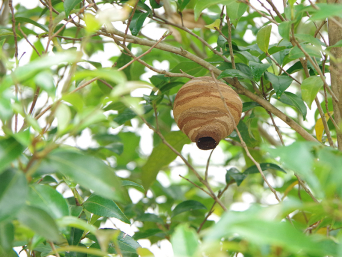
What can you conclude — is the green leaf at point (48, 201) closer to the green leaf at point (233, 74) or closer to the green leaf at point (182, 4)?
the green leaf at point (233, 74)

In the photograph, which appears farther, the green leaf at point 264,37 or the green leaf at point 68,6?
the green leaf at point 264,37

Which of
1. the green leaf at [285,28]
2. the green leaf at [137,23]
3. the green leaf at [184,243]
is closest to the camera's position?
the green leaf at [184,243]

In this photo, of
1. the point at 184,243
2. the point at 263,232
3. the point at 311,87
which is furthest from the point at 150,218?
the point at 263,232

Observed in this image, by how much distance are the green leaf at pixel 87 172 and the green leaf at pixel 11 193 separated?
5 cm

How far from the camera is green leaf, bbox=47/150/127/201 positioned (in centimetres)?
50

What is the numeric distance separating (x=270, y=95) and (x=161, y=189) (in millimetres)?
1066

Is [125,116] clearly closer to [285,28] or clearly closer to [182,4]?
[182,4]

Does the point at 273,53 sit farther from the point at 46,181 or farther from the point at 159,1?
the point at 46,181

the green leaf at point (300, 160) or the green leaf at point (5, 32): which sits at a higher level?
the green leaf at point (5, 32)

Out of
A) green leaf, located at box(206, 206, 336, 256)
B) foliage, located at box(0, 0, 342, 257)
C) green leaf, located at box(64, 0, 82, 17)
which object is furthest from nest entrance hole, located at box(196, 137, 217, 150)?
green leaf, located at box(206, 206, 336, 256)

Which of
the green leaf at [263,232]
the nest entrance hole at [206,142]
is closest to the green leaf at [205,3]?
the nest entrance hole at [206,142]

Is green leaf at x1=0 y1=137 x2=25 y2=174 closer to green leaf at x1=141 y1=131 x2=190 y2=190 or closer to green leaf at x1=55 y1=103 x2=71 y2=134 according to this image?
green leaf at x1=55 y1=103 x2=71 y2=134

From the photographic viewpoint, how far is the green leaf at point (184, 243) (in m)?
0.45

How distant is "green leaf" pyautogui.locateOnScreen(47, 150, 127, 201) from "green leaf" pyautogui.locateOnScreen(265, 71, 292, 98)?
63cm
